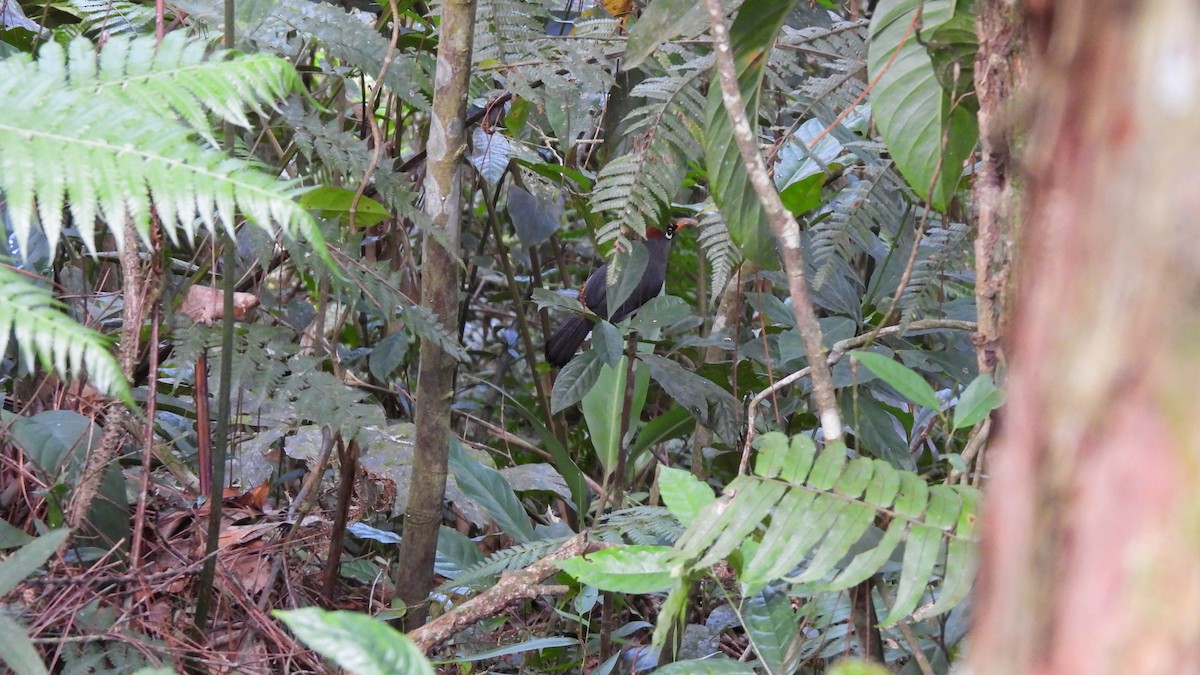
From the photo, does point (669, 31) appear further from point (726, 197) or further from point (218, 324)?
point (218, 324)

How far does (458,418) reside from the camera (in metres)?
3.49

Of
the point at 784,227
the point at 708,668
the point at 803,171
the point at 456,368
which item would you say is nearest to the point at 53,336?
the point at 784,227

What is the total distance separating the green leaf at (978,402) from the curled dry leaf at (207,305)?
1335mm

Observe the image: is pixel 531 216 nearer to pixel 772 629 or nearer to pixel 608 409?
pixel 608 409

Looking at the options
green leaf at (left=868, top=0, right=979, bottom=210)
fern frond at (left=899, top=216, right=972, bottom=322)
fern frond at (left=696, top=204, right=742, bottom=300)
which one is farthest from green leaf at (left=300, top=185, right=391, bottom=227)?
fern frond at (left=899, top=216, right=972, bottom=322)

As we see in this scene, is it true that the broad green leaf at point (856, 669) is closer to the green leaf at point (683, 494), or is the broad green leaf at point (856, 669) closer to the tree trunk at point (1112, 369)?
the tree trunk at point (1112, 369)

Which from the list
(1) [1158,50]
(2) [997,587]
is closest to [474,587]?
(2) [997,587]

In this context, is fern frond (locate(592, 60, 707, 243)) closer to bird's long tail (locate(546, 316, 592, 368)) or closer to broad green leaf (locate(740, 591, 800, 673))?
broad green leaf (locate(740, 591, 800, 673))

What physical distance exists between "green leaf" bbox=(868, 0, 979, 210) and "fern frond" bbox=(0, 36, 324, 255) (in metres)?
0.90

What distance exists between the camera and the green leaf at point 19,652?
1.11 meters

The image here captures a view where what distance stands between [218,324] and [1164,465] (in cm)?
171

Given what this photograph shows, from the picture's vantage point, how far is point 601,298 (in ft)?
12.0

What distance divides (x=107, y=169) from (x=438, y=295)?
0.76 metres

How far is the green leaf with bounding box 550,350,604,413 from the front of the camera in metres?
2.22
